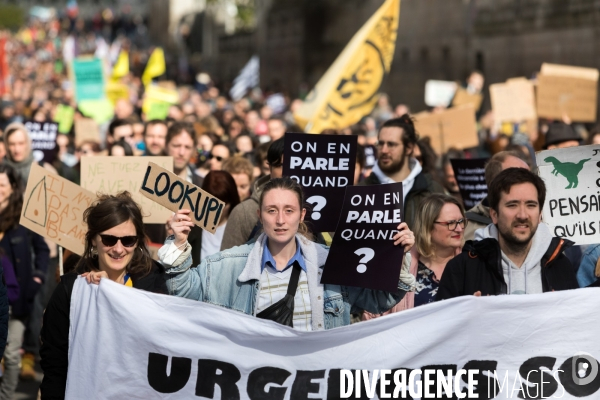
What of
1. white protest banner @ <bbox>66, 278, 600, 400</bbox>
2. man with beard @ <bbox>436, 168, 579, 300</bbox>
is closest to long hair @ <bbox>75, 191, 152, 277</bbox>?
white protest banner @ <bbox>66, 278, 600, 400</bbox>

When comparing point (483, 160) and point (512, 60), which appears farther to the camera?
point (512, 60)

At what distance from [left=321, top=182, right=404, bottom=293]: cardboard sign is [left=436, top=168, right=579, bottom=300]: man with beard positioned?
1.17ft

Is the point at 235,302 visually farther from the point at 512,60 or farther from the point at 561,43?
the point at 512,60

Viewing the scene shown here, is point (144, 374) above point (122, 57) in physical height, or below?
below

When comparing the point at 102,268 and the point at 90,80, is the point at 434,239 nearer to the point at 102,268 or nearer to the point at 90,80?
the point at 102,268

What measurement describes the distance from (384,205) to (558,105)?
871cm

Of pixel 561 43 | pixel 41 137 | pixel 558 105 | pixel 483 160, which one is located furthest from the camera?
pixel 561 43

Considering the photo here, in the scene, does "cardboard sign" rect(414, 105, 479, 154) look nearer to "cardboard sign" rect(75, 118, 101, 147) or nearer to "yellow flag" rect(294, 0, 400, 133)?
"yellow flag" rect(294, 0, 400, 133)

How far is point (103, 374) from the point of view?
5012mm

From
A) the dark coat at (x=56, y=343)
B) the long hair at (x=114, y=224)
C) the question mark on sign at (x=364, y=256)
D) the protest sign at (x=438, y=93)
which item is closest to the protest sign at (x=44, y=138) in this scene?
the long hair at (x=114, y=224)

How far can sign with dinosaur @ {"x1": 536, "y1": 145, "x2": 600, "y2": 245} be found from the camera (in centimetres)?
602

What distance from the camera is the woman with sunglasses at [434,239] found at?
6.05 m

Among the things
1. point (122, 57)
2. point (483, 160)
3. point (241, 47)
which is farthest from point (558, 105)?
point (241, 47)

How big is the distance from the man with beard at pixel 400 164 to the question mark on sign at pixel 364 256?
239 cm
